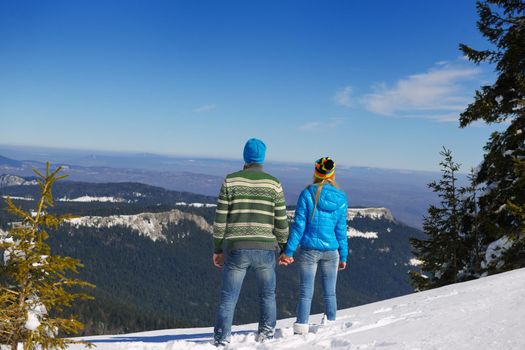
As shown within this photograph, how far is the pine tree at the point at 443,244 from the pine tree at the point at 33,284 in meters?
17.3

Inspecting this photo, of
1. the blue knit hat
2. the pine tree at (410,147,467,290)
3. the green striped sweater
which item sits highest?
the blue knit hat

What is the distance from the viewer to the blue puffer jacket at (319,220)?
6.98m

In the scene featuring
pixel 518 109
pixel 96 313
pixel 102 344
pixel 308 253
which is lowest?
pixel 96 313

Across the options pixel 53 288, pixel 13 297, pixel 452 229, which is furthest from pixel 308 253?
pixel 452 229

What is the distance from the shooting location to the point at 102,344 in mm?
7316

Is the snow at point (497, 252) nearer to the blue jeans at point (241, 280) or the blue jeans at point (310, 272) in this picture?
the blue jeans at point (310, 272)

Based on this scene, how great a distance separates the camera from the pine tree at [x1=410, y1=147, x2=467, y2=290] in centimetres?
1980

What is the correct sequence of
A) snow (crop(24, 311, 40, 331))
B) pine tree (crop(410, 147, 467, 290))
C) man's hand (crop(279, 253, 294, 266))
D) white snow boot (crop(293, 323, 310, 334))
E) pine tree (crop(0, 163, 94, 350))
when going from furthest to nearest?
pine tree (crop(410, 147, 467, 290)), man's hand (crop(279, 253, 294, 266)), white snow boot (crop(293, 323, 310, 334)), pine tree (crop(0, 163, 94, 350)), snow (crop(24, 311, 40, 331))

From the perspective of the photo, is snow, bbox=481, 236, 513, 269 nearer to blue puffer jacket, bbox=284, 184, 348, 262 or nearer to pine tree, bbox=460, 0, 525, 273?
pine tree, bbox=460, 0, 525, 273

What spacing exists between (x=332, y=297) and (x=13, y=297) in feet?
16.0

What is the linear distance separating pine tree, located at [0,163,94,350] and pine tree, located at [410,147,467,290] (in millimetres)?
17340

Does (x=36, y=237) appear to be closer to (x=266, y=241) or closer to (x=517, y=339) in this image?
(x=266, y=241)

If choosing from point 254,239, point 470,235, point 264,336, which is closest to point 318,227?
point 254,239

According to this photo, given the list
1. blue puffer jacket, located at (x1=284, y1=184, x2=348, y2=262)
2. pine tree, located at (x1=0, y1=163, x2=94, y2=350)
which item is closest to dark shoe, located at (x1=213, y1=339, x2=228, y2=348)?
blue puffer jacket, located at (x1=284, y1=184, x2=348, y2=262)
